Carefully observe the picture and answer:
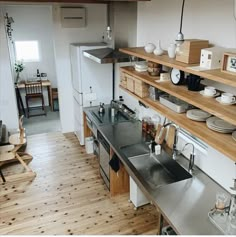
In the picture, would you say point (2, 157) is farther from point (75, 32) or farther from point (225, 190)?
point (225, 190)

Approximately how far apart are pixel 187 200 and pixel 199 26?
1.59 metres

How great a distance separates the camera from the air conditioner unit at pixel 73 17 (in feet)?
14.8

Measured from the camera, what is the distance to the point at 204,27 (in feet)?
7.39

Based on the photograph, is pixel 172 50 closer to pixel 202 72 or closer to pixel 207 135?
pixel 202 72

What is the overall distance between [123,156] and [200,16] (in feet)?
5.44

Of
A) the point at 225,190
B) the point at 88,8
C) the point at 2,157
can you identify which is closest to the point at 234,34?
the point at 225,190

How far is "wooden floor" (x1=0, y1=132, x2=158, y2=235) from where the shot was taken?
301 centimetres

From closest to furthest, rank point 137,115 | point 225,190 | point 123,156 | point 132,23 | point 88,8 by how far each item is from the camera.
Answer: point 225,190
point 123,156
point 132,23
point 137,115
point 88,8

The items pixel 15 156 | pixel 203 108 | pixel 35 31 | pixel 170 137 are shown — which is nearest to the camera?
pixel 203 108

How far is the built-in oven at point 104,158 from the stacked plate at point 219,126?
165cm

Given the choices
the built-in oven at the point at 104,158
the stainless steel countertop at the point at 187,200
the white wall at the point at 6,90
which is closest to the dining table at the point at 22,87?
the white wall at the point at 6,90

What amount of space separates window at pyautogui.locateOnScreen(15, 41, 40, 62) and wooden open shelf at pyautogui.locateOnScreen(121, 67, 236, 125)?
17.3 ft

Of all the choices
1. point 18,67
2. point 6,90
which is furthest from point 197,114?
point 18,67

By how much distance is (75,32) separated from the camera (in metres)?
4.73
